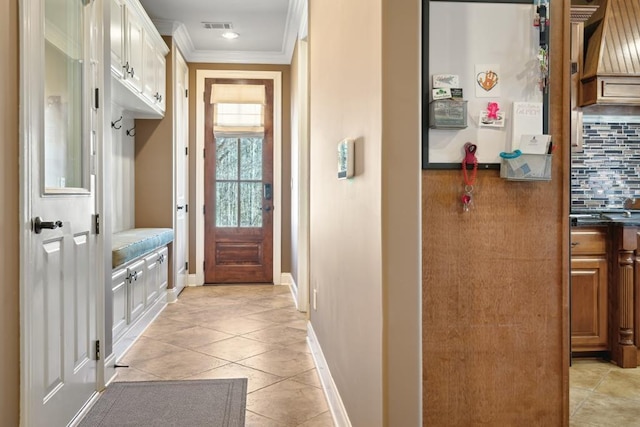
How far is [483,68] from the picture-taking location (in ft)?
6.07

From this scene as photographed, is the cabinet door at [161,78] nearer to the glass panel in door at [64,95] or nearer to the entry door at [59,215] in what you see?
the entry door at [59,215]

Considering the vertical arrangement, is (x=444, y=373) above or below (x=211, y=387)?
above

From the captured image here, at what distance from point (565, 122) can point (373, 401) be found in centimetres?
122

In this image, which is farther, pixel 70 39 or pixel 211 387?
pixel 211 387

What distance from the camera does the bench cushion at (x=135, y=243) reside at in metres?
3.18

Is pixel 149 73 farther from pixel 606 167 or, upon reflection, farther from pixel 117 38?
pixel 606 167

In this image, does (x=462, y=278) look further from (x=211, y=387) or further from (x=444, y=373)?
(x=211, y=387)

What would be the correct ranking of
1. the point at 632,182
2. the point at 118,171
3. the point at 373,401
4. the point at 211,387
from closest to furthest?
the point at 373,401 < the point at 211,387 < the point at 632,182 < the point at 118,171

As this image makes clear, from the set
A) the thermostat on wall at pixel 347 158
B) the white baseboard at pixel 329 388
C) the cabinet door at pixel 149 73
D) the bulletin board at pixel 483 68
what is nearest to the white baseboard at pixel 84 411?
the white baseboard at pixel 329 388

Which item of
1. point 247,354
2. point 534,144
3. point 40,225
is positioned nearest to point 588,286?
point 534,144

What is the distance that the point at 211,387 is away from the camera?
2820 mm

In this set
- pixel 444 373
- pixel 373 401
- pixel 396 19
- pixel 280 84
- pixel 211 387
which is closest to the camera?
pixel 396 19

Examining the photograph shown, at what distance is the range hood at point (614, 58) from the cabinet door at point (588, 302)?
1.14 meters

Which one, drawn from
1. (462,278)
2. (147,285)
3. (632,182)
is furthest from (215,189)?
(462,278)
